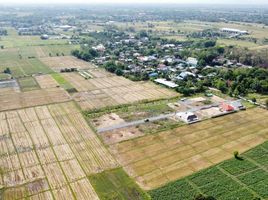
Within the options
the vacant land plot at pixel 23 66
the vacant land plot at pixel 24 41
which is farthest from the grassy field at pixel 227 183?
the vacant land plot at pixel 24 41

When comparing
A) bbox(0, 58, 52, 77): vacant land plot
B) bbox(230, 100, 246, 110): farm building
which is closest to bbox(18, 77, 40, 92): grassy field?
bbox(0, 58, 52, 77): vacant land plot

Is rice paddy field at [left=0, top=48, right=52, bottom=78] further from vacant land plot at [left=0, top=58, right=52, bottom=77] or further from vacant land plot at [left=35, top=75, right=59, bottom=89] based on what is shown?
vacant land plot at [left=35, top=75, right=59, bottom=89]

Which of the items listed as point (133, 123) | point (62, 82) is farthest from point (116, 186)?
point (62, 82)

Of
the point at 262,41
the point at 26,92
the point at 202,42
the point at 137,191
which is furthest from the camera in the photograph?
the point at 262,41

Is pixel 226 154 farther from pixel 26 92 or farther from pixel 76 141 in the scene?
pixel 26 92

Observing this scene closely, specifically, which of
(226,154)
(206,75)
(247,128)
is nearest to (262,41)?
(206,75)

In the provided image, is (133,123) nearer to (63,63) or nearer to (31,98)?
(31,98)
